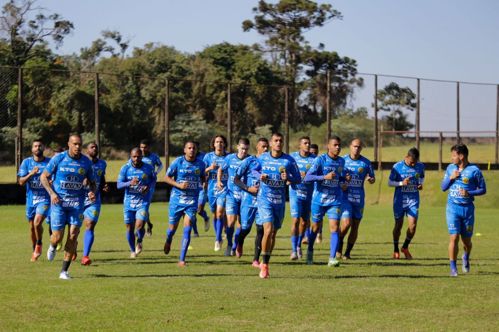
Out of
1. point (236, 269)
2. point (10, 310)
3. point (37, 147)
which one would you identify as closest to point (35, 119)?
point (37, 147)

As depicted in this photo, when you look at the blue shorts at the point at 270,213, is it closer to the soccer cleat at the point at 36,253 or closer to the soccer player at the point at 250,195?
the soccer player at the point at 250,195

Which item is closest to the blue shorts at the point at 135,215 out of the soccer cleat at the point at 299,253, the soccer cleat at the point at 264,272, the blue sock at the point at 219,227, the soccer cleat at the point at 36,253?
the soccer cleat at the point at 36,253

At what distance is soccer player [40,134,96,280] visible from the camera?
13.9 metres

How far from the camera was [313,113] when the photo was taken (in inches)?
1969

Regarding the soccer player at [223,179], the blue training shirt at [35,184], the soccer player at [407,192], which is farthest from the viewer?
the soccer player at [223,179]

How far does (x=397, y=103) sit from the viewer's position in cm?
4538

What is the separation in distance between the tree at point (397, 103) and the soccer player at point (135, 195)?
27912mm

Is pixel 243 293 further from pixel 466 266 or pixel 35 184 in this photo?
pixel 35 184

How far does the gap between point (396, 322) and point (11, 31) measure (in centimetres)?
5070

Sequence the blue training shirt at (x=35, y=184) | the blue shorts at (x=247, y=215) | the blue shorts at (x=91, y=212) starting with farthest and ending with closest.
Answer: the blue training shirt at (x=35, y=184)
the blue shorts at (x=247, y=215)
the blue shorts at (x=91, y=212)

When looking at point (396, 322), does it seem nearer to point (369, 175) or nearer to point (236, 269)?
point (236, 269)

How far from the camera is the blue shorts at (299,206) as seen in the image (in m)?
17.9

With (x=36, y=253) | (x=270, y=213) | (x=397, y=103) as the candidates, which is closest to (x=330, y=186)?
(x=270, y=213)

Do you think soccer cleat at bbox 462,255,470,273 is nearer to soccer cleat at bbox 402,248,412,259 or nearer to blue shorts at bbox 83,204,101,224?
soccer cleat at bbox 402,248,412,259
